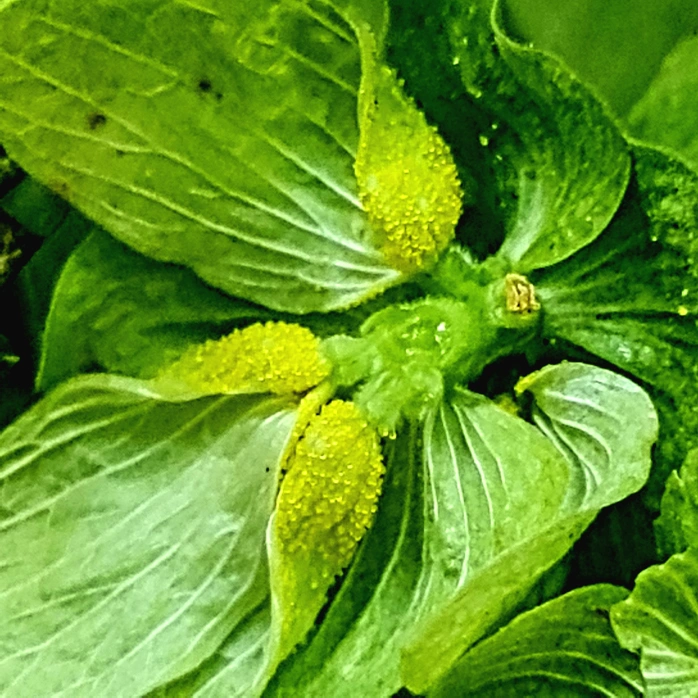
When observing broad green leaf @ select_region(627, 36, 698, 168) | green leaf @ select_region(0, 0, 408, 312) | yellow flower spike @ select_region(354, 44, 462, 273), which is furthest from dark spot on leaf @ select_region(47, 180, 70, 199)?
broad green leaf @ select_region(627, 36, 698, 168)

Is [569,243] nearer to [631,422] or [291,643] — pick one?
[631,422]

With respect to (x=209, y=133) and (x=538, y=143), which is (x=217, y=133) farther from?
(x=538, y=143)

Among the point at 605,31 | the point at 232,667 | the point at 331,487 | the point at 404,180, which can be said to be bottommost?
the point at 232,667

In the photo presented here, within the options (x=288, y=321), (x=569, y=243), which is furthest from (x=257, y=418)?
(x=569, y=243)


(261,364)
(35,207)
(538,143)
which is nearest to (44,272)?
(35,207)

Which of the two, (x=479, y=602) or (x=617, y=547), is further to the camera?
(x=617, y=547)

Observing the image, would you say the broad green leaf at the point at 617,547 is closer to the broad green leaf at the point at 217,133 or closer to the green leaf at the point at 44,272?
the broad green leaf at the point at 217,133

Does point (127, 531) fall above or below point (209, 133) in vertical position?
below
